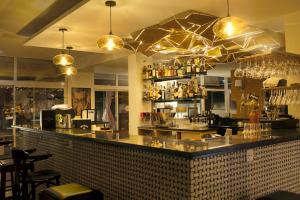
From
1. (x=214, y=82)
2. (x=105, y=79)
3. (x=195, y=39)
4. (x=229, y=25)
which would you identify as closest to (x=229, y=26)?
(x=229, y=25)

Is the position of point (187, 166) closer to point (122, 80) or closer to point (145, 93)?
point (145, 93)

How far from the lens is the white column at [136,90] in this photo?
262 inches

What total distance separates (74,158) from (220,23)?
2227mm

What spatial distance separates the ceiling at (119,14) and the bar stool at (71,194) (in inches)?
83.8

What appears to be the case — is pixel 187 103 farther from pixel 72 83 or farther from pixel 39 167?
pixel 72 83

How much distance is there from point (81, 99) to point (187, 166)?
25.3 feet

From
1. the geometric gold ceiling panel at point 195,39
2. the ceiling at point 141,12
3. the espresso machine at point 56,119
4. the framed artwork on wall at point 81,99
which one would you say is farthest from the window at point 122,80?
the espresso machine at point 56,119

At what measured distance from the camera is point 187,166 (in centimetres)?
194

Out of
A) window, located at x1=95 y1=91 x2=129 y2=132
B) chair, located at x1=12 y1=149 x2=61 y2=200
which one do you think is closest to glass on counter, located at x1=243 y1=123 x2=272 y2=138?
chair, located at x1=12 y1=149 x2=61 y2=200

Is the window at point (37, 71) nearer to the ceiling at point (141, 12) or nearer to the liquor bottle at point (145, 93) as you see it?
the liquor bottle at point (145, 93)

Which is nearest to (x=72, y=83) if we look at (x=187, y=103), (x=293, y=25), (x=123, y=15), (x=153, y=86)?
(x=153, y=86)

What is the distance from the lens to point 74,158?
11.1 feet

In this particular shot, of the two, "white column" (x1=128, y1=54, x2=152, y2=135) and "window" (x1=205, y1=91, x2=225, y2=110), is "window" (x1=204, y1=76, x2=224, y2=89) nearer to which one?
"window" (x1=205, y1=91, x2=225, y2=110)

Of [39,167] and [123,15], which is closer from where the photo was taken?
[123,15]
